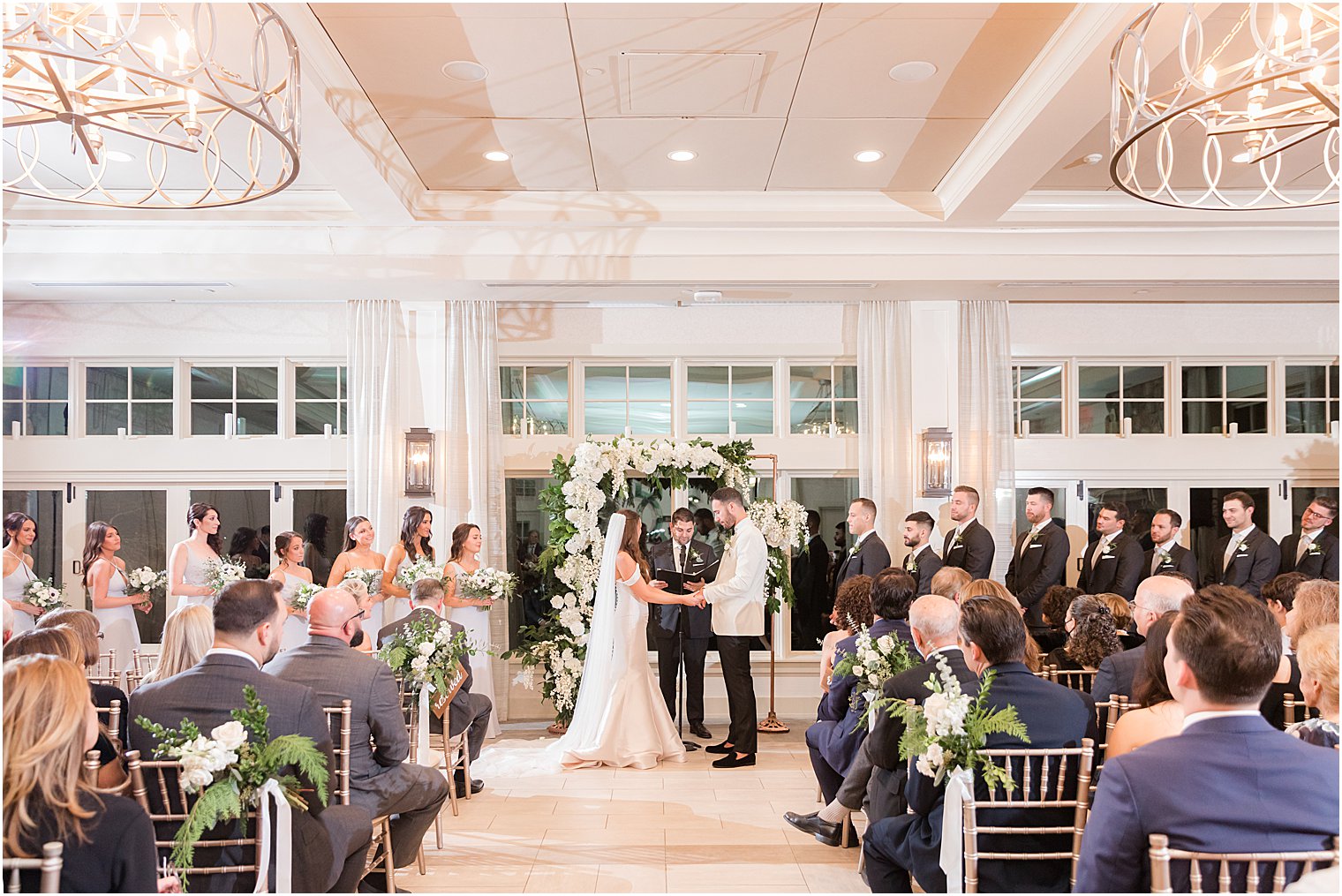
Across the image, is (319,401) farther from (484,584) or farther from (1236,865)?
(1236,865)

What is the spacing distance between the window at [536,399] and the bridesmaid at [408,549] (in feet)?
4.19

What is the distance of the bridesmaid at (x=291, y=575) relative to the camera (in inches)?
279

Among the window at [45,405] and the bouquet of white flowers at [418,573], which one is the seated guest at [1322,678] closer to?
the bouquet of white flowers at [418,573]

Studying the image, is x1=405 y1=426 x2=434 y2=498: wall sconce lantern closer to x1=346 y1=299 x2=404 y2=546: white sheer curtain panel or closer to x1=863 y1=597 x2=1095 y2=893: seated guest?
x1=346 y1=299 x2=404 y2=546: white sheer curtain panel

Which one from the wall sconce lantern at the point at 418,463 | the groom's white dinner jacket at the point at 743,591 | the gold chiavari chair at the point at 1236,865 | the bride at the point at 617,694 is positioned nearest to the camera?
the gold chiavari chair at the point at 1236,865

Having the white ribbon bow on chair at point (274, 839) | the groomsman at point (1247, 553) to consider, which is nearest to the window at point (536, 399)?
the groomsman at point (1247, 553)

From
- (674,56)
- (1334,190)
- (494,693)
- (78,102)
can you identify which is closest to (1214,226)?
(1334,190)

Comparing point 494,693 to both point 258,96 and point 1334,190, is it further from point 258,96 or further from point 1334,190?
point 1334,190

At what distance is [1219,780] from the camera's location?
2033 mm

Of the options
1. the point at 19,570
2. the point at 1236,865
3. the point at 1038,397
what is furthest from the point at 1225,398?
the point at 19,570

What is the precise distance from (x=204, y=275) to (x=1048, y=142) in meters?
6.02

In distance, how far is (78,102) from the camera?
342 cm

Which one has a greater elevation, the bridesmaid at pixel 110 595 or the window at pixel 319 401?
the window at pixel 319 401

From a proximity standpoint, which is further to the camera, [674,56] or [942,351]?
[942,351]
